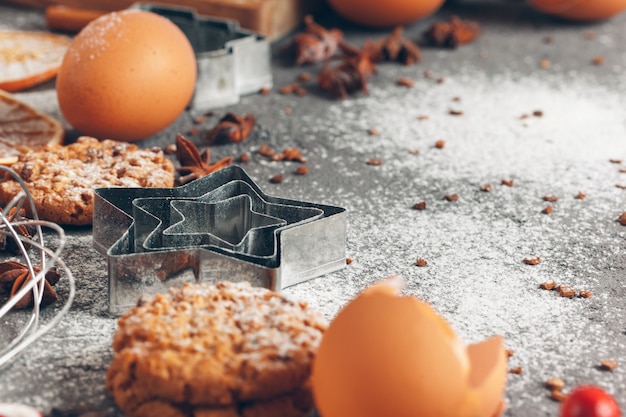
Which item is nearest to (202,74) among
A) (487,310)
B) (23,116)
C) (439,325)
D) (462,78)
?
(23,116)

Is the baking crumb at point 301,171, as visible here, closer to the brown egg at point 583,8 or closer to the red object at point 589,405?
the red object at point 589,405

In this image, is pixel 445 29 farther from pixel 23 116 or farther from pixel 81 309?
pixel 81 309

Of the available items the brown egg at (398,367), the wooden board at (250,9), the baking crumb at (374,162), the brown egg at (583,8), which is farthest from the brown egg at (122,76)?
the brown egg at (583,8)

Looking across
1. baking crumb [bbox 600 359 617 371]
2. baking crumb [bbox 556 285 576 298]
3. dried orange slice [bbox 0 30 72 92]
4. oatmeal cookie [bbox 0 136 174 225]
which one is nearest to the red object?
baking crumb [bbox 600 359 617 371]

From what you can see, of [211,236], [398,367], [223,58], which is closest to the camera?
[398,367]

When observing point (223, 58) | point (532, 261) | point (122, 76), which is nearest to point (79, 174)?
point (122, 76)

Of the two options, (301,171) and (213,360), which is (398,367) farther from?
(301,171)
